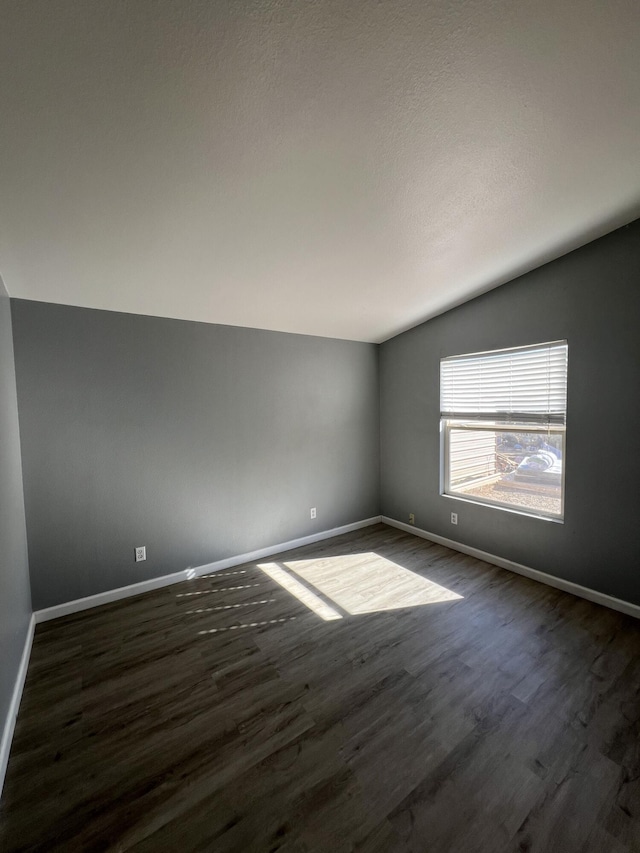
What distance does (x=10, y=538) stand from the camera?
174 centimetres

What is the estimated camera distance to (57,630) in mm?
2236

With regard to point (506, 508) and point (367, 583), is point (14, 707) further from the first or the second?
point (506, 508)

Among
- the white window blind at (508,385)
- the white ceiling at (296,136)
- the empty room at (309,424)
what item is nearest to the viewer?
the white ceiling at (296,136)

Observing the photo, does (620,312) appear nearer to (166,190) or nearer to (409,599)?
(409,599)

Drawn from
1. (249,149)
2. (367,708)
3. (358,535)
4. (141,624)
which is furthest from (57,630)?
(249,149)

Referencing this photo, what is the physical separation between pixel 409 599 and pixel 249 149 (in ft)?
9.58

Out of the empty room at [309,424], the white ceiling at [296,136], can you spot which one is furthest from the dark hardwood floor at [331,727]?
the white ceiling at [296,136]

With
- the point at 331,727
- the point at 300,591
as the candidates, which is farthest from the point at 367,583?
the point at 331,727

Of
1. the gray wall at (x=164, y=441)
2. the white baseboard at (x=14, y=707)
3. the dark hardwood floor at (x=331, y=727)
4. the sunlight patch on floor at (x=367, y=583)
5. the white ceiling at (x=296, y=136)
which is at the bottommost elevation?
the sunlight patch on floor at (x=367, y=583)

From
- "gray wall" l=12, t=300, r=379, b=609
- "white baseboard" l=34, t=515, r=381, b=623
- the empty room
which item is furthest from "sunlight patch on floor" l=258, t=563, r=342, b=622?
"gray wall" l=12, t=300, r=379, b=609

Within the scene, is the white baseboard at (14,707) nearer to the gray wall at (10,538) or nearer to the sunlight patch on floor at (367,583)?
the gray wall at (10,538)

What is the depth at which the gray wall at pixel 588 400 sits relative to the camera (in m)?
2.31

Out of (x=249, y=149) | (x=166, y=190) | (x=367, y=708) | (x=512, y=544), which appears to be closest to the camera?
(x=249, y=149)

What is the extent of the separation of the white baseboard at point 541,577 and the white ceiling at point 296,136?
2.61 metres
